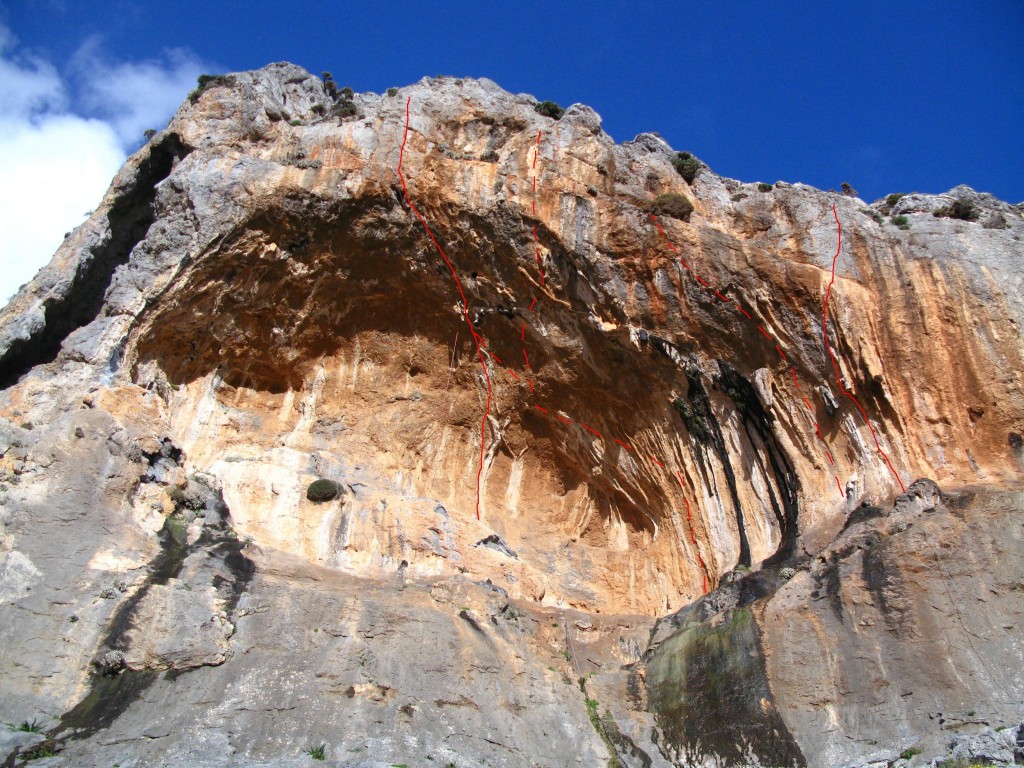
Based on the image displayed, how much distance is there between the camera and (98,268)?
2314 cm

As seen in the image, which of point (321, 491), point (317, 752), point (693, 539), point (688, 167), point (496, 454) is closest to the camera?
point (317, 752)

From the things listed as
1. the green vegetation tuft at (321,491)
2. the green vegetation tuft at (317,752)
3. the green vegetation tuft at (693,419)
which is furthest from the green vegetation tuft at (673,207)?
the green vegetation tuft at (317,752)

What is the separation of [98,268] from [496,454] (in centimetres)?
1111

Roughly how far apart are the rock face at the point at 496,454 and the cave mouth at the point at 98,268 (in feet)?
0.27

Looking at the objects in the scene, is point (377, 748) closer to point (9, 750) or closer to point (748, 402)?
point (9, 750)

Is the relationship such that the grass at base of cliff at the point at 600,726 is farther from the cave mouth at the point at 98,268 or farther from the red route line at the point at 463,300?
the cave mouth at the point at 98,268

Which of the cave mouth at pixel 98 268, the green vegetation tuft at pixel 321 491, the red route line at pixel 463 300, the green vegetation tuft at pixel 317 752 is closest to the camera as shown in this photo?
the green vegetation tuft at pixel 317 752

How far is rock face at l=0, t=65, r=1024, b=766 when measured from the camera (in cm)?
1538

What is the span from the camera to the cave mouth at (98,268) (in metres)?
21.1

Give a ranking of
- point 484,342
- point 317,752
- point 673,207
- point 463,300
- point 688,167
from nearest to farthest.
A: 1. point 317,752
2. point 673,207
3. point 463,300
4. point 484,342
5. point 688,167

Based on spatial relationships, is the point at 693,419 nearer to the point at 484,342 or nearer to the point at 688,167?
the point at 484,342

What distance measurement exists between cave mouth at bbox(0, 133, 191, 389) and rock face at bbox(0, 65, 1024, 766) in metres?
0.08

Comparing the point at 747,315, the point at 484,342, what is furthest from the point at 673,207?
the point at 484,342

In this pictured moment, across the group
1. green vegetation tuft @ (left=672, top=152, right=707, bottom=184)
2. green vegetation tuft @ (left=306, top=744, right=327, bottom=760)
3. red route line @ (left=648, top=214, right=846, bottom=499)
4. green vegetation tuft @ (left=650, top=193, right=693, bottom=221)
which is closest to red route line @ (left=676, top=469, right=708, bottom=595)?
red route line @ (left=648, top=214, right=846, bottom=499)
